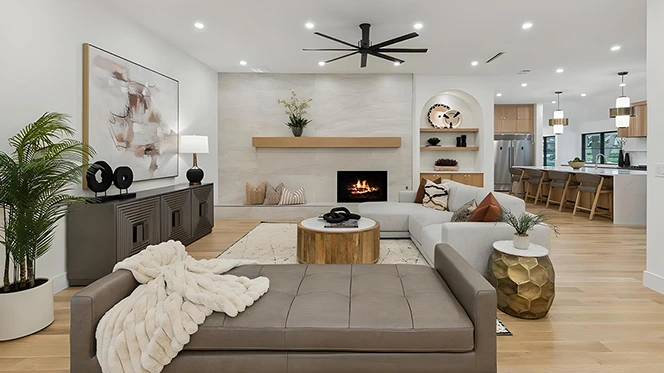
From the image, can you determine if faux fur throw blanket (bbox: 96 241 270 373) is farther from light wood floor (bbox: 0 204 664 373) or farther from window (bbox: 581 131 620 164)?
window (bbox: 581 131 620 164)

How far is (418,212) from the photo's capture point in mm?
4941

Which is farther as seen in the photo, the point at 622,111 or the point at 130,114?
the point at 622,111

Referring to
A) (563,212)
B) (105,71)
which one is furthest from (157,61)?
(563,212)

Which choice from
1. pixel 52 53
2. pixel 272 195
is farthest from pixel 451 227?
pixel 272 195

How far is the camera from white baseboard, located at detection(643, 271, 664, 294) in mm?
3227

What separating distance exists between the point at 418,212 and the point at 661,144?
A: 248 cm

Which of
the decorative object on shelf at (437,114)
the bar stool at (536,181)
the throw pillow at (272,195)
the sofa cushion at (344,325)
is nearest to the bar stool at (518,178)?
the bar stool at (536,181)

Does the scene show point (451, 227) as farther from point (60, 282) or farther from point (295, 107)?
point (295, 107)

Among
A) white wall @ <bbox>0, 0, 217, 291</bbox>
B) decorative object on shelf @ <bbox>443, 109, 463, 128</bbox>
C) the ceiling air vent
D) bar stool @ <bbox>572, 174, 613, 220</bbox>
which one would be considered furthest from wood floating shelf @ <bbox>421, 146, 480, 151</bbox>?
white wall @ <bbox>0, 0, 217, 291</bbox>

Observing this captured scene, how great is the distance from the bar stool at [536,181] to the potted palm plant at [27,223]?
8899 millimetres

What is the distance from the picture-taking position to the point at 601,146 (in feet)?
35.5

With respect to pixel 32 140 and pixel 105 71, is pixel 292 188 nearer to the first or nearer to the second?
pixel 105 71

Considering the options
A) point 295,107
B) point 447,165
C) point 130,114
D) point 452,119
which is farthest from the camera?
point 452,119

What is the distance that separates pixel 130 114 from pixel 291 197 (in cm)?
341
